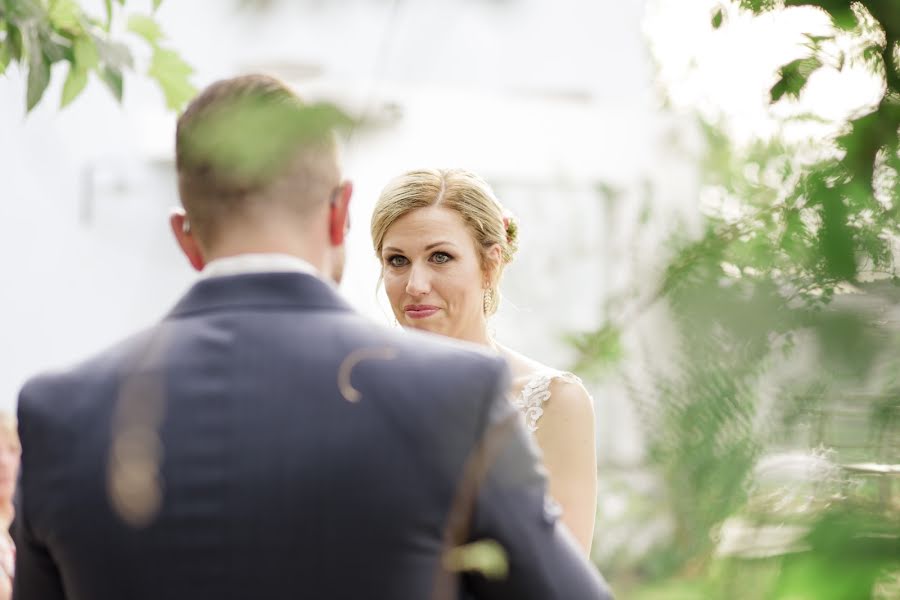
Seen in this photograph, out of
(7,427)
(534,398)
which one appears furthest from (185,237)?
(7,427)

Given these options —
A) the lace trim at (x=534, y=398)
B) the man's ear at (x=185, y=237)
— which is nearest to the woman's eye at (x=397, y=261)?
the lace trim at (x=534, y=398)

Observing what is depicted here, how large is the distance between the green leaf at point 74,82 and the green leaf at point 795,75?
1555 millimetres

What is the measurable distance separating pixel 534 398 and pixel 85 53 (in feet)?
4.38

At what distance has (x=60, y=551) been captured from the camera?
1422mm

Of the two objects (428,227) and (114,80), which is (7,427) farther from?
(114,80)

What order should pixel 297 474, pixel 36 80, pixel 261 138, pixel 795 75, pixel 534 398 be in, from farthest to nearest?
pixel 534 398, pixel 36 80, pixel 297 474, pixel 795 75, pixel 261 138

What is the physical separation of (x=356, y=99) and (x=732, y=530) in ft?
0.98

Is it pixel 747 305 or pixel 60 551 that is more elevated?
pixel 747 305

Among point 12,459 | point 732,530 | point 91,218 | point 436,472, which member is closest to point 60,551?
point 436,472

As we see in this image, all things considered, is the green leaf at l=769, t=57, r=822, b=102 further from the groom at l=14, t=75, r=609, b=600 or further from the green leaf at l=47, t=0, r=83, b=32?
the green leaf at l=47, t=0, r=83, b=32

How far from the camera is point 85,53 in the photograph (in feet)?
6.70

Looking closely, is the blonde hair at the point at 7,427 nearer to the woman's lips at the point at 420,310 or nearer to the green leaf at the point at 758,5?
the woman's lips at the point at 420,310

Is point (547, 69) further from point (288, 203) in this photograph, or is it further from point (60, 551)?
point (60, 551)

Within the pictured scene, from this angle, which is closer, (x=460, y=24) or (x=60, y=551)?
(x=460, y=24)
